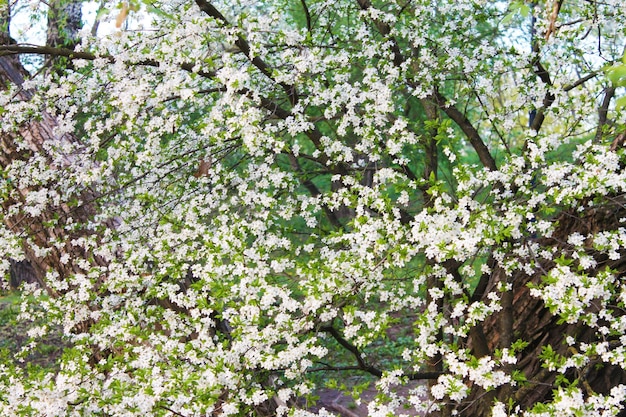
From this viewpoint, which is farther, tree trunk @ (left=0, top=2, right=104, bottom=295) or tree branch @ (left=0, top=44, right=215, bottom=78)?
tree trunk @ (left=0, top=2, right=104, bottom=295)

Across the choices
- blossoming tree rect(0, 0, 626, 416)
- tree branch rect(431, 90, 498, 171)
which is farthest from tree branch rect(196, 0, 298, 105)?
tree branch rect(431, 90, 498, 171)

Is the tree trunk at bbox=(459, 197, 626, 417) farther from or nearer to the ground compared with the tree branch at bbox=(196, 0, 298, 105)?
nearer to the ground

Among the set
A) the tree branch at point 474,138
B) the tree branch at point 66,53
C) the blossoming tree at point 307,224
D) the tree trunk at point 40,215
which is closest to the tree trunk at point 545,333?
the blossoming tree at point 307,224

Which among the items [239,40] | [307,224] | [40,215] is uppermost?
[239,40]

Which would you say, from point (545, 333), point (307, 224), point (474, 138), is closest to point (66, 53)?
point (307, 224)

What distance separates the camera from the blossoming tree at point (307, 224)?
4484mm

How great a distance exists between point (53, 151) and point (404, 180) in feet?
11.2

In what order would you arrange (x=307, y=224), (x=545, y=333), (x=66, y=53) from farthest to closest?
1. (x=66, y=53)
2. (x=307, y=224)
3. (x=545, y=333)

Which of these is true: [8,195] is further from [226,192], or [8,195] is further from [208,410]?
[208,410]

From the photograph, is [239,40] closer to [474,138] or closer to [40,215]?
[474,138]

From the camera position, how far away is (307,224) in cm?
582

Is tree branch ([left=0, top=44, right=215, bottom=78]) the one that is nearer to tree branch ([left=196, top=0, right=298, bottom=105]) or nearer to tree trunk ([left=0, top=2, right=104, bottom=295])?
tree branch ([left=196, top=0, right=298, bottom=105])

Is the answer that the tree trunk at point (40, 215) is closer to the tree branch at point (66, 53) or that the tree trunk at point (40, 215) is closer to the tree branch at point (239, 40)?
the tree branch at point (66, 53)

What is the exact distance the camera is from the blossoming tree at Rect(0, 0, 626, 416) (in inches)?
177
